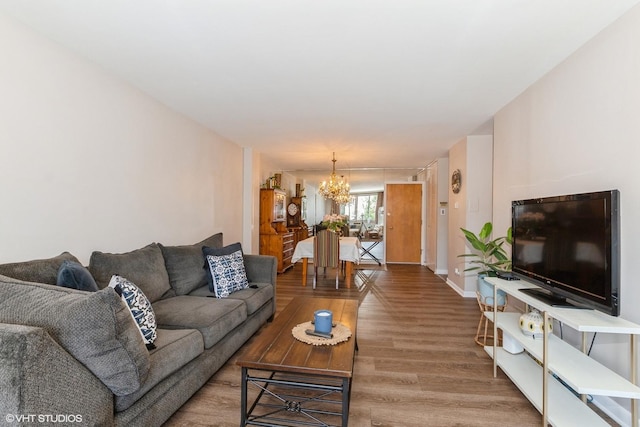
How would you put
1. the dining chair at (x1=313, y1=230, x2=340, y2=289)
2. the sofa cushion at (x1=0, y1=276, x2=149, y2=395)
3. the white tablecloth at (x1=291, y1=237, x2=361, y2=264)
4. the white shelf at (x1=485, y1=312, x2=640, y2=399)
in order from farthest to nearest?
the white tablecloth at (x1=291, y1=237, x2=361, y2=264), the dining chair at (x1=313, y1=230, x2=340, y2=289), the white shelf at (x1=485, y1=312, x2=640, y2=399), the sofa cushion at (x1=0, y1=276, x2=149, y2=395)

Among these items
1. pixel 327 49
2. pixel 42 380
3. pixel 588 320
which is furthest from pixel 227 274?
pixel 588 320

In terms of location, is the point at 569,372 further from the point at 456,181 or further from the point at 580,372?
the point at 456,181

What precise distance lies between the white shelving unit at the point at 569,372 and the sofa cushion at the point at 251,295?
2052 millimetres

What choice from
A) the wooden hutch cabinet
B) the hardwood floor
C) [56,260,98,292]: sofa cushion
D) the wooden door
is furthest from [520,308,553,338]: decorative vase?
the wooden door

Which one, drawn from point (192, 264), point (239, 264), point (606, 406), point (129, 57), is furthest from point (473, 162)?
point (129, 57)

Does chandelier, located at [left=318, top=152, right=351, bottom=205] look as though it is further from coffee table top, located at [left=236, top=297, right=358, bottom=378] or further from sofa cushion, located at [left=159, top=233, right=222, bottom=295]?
coffee table top, located at [left=236, top=297, right=358, bottom=378]

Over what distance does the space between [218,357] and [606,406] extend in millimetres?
2550

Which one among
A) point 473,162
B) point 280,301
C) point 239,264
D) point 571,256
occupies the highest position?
point 473,162

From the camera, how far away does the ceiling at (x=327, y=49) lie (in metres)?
1.79

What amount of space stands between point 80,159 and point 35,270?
3.25ft

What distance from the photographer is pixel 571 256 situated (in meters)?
1.85

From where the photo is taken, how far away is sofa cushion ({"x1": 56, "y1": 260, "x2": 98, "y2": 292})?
163 cm

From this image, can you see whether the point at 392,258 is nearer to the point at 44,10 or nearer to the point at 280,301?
the point at 280,301

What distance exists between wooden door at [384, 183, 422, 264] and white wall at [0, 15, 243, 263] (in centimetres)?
515
